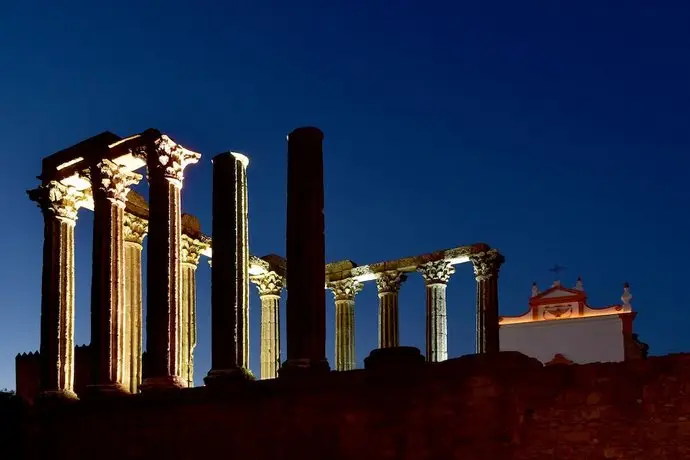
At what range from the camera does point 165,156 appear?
1903cm

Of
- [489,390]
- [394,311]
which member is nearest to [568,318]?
[394,311]

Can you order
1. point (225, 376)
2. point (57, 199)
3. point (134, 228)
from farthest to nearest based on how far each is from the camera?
point (134, 228) < point (57, 199) < point (225, 376)

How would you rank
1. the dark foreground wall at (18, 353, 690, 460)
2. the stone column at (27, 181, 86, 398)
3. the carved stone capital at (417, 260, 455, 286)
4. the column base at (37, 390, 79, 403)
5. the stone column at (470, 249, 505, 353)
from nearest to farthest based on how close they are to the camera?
the dark foreground wall at (18, 353, 690, 460)
the column base at (37, 390, 79, 403)
the stone column at (27, 181, 86, 398)
the stone column at (470, 249, 505, 353)
the carved stone capital at (417, 260, 455, 286)

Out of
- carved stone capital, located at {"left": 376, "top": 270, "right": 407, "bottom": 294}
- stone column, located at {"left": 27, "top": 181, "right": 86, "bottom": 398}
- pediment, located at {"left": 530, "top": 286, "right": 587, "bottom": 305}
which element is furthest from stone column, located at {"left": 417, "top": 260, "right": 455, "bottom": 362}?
pediment, located at {"left": 530, "top": 286, "right": 587, "bottom": 305}

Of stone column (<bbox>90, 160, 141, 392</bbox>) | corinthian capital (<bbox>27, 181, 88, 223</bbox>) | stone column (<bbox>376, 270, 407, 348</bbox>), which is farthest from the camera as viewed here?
stone column (<bbox>376, 270, 407, 348</bbox>)

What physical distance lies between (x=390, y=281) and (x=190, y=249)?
28.5 feet

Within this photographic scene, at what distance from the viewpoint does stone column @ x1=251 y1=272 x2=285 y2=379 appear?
2800cm

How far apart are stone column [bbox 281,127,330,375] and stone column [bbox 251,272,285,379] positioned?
11407 millimetres

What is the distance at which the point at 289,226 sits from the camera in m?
17.1

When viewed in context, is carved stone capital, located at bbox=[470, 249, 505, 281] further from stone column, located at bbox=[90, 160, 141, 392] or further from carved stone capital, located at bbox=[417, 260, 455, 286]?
stone column, located at bbox=[90, 160, 141, 392]

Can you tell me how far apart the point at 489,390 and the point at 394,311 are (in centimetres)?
1860

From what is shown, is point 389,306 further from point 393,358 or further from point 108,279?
point 393,358

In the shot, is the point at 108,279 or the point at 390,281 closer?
the point at 108,279

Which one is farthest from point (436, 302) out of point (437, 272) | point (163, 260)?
point (163, 260)
